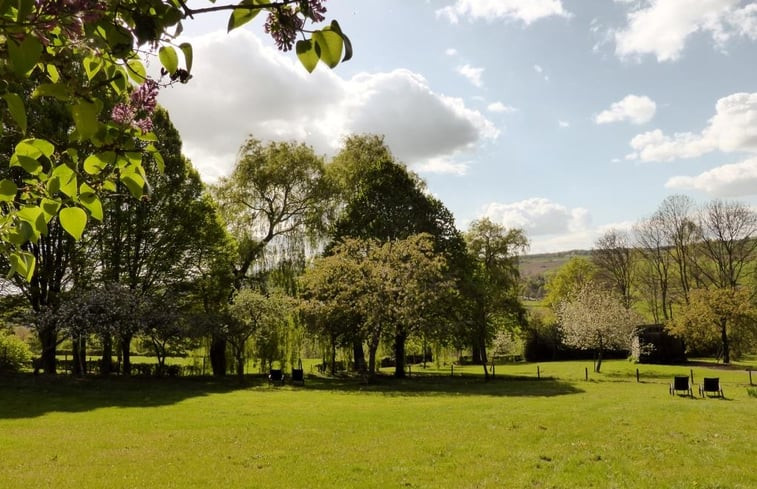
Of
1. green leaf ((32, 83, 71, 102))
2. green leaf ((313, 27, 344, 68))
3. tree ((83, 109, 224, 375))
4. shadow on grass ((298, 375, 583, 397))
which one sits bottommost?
shadow on grass ((298, 375, 583, 397))

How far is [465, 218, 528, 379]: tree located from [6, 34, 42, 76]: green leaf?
3175 cm

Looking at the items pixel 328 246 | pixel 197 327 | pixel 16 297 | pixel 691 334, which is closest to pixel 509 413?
pixel 197 327

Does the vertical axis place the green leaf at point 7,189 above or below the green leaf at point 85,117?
below

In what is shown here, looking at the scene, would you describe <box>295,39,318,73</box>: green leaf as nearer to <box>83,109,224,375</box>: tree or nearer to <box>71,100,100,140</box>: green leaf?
<box>71,100,100,140</box>: green leaf

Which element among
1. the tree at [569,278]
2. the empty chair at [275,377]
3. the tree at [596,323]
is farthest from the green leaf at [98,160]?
the tree at [569,278]

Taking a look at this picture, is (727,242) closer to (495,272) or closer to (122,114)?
(495,272)

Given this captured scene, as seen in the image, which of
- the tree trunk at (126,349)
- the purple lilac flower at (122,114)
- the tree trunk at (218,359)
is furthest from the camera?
Result: the tree trunk at (218,359)

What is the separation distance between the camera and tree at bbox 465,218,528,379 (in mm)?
33094

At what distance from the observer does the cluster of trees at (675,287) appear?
39.3 meters

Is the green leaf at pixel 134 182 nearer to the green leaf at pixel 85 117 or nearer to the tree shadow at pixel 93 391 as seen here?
the green leaf at pixel 85 117

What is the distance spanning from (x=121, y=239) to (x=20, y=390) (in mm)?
10567

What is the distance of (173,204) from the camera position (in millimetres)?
31281

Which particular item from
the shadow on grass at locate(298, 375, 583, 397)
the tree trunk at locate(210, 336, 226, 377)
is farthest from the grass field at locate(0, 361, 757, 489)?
the tree trunk at locate(210, 336, 226, 377)

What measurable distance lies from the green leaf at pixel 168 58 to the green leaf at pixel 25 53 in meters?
0.42
